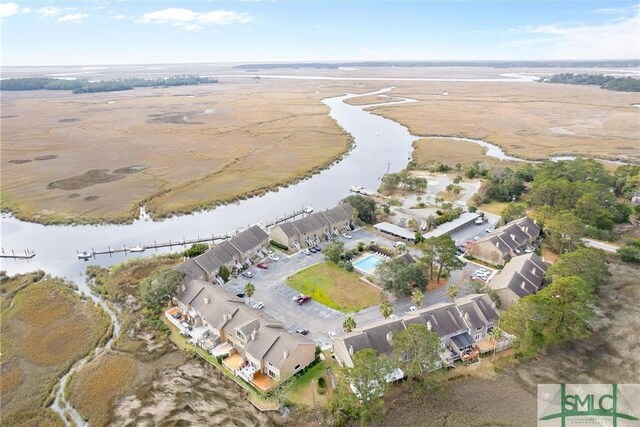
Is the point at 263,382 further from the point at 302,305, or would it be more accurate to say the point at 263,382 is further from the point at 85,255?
the point at 85,255

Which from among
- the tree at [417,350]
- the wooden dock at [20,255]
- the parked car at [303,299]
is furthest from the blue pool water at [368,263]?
the wooden dock at [20,255]

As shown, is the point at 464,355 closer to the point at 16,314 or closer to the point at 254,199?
the point at 16,314

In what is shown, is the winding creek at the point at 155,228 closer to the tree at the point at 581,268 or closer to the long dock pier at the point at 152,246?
the long dock pier at the point at 152,246

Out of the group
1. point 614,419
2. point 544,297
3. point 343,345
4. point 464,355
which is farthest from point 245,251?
point 614,419

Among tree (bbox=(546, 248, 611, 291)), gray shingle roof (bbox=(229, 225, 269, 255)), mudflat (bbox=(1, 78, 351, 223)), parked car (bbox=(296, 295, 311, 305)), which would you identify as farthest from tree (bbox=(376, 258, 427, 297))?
mudflat (bbox=(1, 78, 351, 223))

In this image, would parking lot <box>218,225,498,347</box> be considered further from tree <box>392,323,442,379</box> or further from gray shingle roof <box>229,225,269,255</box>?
tree <box>392,323,442,379</box>
